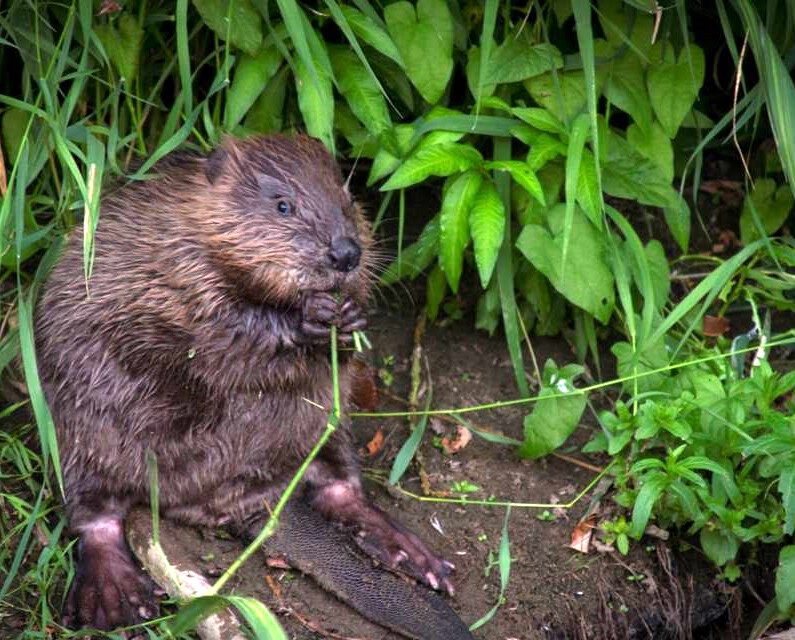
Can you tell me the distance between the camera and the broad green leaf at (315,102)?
2838 mm

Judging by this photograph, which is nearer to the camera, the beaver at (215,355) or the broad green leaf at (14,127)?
the beaver at (215,355)

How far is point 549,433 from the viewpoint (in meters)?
3.01

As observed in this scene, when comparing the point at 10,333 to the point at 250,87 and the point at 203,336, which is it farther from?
the point at 250,87

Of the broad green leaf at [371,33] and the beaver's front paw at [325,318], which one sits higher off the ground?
the broad green leaf at [371,33]

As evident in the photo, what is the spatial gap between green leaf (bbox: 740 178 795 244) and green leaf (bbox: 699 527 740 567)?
30.5 inches

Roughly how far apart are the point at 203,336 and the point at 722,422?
1.00m

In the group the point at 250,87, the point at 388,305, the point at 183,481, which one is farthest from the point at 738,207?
the point at 183,481

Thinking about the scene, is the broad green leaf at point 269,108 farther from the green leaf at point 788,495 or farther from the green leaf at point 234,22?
the green leaf at point 788,495

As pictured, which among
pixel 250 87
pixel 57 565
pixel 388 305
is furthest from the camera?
pixel 388 305

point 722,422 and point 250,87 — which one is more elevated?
point 250,87

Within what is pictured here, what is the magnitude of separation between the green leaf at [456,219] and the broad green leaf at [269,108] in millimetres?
416

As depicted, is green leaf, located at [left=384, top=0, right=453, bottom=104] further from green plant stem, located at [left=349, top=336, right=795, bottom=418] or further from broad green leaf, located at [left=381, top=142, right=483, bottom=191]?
green plant stem, located at [left=349, top=336, right=795, bottom=418]

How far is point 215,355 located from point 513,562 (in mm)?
731

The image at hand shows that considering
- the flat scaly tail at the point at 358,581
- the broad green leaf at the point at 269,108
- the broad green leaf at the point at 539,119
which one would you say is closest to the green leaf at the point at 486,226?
the broad green leaf at the point at 539,119
